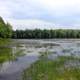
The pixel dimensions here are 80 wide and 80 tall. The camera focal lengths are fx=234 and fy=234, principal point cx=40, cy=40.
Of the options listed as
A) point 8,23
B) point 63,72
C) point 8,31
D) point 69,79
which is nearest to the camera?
point 69,79

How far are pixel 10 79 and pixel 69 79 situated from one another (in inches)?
245

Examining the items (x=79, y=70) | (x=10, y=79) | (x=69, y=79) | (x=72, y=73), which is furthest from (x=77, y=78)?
(x=10, y=79)

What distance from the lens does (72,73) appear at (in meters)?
27.2

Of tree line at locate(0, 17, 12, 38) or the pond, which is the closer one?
the pond

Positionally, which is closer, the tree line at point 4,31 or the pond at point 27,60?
the pond at point 27,60

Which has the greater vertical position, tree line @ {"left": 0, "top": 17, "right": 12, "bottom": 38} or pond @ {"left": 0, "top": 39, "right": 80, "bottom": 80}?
tree line @ {"left": 0, "top": 17, "right": 12, "bottom": 38}

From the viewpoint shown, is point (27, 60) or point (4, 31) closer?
point (27, 60)

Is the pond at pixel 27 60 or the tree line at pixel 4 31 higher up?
the tree line at pixel 4 31

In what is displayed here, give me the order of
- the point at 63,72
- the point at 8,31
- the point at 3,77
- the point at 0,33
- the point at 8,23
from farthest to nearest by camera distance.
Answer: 1. the point at 8,23
2. the point at 8,31
3. the point at 0,33
4. the point at 63,72
5. the point at 3,77

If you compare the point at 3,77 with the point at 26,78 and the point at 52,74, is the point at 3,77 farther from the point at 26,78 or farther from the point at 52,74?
the point at 52,74

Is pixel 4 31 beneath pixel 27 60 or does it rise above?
above

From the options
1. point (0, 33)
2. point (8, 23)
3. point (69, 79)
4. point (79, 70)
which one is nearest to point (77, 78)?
point (69, 79)

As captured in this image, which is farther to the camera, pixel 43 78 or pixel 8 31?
pixel 8 31

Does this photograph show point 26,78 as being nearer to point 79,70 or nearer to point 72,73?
point 72,73
